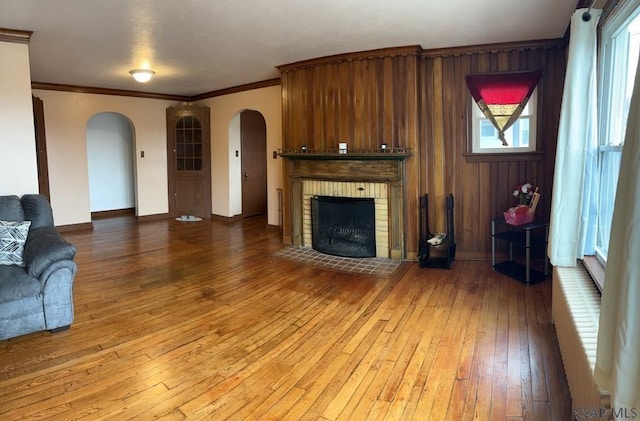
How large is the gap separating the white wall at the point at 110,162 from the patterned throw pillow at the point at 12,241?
17.9ft

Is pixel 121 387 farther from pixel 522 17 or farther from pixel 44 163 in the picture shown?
pixel 44 163

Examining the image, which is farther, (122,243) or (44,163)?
(44,163)

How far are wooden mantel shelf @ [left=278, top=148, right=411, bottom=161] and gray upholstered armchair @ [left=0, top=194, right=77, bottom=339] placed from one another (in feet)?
9.90

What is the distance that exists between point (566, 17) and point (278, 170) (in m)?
4.37

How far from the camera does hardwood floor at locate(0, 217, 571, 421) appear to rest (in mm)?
2252

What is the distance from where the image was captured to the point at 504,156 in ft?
15.9

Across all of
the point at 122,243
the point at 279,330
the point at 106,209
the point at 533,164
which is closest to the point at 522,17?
the point at 533,164

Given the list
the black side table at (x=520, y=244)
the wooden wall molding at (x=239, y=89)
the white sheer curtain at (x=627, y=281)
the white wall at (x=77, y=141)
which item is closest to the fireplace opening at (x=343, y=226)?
the black side table at (x=520, y=244)

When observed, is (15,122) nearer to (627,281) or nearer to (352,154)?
(352,154)

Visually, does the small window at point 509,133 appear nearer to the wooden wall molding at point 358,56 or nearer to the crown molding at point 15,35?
→ the wooden wall molding at point 358,56

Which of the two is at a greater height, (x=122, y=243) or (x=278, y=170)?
(x=278, y=170)

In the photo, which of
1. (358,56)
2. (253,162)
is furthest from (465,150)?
(253,162)

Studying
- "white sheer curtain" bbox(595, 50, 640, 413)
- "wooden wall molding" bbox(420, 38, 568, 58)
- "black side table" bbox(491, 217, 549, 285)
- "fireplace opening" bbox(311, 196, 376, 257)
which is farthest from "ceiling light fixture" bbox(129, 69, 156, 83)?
"white sheer curtain" bbox(595, 50, 640, 413)

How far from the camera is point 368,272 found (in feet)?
15.2
